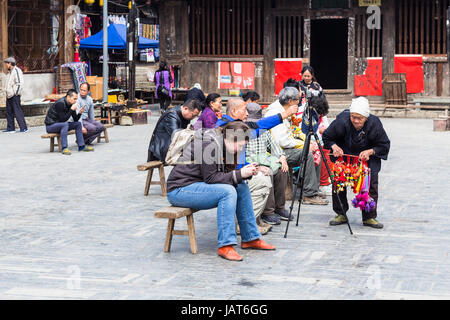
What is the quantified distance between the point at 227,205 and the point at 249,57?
16797 millimetres

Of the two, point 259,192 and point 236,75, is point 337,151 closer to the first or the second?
point 259,192

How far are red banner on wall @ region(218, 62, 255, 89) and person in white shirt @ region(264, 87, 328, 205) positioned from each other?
1370cm

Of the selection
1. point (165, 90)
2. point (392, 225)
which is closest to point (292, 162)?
point (392, 225)

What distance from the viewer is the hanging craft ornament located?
8289 millimetres

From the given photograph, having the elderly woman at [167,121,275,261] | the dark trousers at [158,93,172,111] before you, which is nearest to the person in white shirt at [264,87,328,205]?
the elderly woman at [167,121,275,261]

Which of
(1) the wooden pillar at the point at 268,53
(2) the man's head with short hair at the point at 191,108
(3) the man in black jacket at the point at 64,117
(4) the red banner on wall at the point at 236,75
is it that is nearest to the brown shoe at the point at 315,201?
(2) the man's head with short hair at the point at 191,108

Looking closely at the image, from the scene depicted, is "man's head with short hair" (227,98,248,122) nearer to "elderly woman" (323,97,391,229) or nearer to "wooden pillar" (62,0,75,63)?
"elderly woman" (323,97,391,229)

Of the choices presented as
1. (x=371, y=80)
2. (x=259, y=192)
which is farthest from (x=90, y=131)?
(x=371, y=80)

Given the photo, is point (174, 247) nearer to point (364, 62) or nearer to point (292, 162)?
point (292, 162)

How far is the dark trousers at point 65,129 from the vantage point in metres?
14.4

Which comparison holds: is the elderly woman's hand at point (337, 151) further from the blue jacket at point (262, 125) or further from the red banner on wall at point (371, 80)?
the red banner on wall at point (371, 80)

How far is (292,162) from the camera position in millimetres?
9758

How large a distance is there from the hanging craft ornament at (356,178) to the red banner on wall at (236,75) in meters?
15.3

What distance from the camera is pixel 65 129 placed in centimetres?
1450
